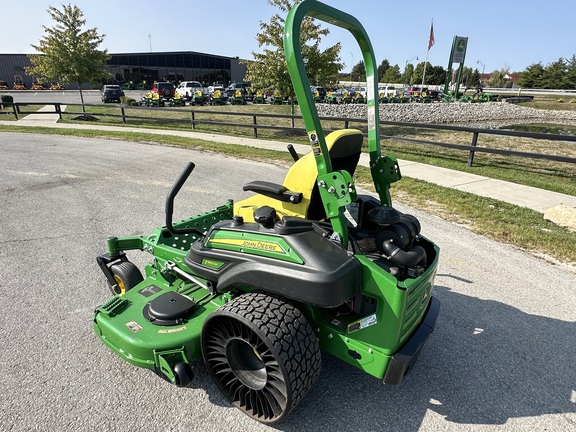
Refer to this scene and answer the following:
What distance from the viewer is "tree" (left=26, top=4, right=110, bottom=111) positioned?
19312 millimetres

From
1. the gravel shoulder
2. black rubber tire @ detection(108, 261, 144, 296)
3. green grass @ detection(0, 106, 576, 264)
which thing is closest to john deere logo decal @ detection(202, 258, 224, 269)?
black rubber tire @ detection(108, 261, 144, 296)

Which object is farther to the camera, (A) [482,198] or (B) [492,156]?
(B) [492,156]

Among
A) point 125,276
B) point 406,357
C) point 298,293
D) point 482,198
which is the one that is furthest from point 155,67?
point 406,357

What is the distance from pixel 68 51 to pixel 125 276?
21.1m

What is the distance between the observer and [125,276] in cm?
338

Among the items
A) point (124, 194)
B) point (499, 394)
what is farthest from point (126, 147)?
point (499, 394)

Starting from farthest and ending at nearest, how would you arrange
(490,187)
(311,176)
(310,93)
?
1. (490,187)
2. (311,176)
3. (310,93)

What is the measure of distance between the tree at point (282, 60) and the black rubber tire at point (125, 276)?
37.8 feet

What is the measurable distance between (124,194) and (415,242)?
19.1ft

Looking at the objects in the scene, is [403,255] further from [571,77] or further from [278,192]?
[571,77]

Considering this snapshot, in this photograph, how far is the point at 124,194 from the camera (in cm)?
699

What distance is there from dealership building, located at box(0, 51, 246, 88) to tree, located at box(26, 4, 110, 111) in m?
48.7

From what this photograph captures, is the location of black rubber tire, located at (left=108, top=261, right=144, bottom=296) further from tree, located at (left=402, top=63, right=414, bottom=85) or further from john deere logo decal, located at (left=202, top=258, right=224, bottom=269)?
tree, located at (left=402, top=63, right=414, bottom=85)

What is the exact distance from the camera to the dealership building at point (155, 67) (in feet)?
211
